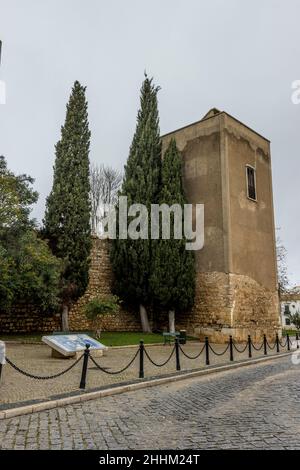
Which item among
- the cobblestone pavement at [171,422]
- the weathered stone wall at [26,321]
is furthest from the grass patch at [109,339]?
the cobblestone pavement at [171,422]

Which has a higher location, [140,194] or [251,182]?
[251,182]

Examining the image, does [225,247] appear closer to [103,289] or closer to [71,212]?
[103,289]

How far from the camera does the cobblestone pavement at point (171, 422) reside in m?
4.28

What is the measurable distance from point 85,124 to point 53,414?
50.5 ft

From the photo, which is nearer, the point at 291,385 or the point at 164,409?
the point at 164,409

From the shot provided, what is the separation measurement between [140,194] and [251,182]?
6103mm

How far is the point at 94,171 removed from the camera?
32.7 meters

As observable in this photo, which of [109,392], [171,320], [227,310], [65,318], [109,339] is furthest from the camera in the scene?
[171,320]

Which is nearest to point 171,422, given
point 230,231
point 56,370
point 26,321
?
point 56,370

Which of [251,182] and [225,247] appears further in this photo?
[251,182]

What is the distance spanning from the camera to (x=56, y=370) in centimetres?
912

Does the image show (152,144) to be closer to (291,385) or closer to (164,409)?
(291,385)

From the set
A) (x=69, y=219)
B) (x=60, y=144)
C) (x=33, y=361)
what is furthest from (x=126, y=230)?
(x=33, y=361)

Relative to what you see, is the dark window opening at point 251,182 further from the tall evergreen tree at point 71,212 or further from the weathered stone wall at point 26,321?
the weathered stone wall at point 26,321
